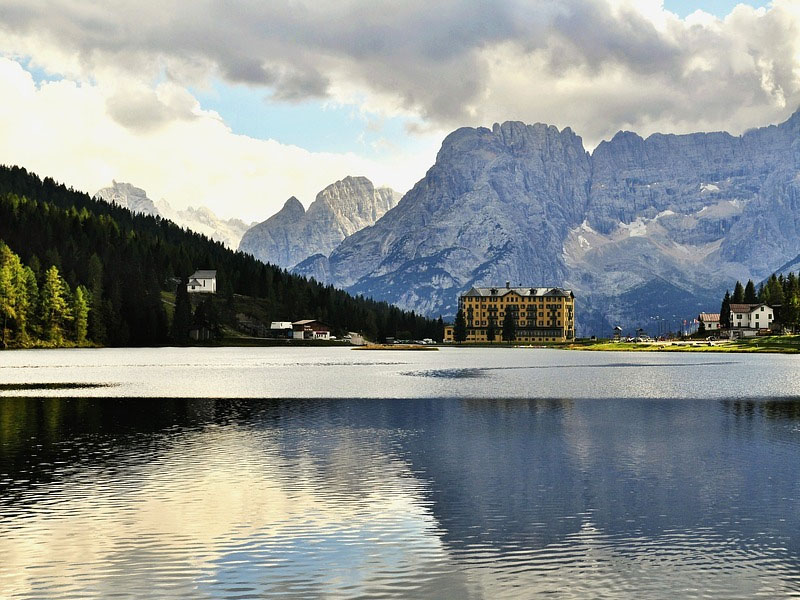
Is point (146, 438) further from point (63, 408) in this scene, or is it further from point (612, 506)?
point (612, 506)

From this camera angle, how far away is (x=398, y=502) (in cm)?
3253

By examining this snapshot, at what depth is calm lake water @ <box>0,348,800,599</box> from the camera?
23.0 metres

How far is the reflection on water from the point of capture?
22.9 metres

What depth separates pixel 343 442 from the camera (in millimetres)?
49094

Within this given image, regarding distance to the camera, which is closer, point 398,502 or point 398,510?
point 398,510

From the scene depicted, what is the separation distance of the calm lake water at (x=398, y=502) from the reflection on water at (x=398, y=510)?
112mm

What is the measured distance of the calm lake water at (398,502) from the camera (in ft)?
75.5

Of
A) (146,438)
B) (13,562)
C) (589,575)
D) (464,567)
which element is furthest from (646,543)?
(146,438)

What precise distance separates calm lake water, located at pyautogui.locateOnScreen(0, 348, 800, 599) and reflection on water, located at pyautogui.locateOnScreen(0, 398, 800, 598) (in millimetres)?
112

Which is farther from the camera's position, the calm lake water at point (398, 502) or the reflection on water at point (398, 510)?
the calm lake water at point (398, 502)

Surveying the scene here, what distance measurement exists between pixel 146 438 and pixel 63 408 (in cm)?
2097

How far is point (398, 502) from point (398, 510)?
4.41ft

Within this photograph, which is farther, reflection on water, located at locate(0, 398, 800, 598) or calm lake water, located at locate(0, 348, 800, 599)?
calm lake water, located at locate(0, 348, 800, 599)

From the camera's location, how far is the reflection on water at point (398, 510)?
2291 centimetres
